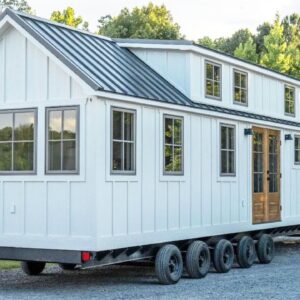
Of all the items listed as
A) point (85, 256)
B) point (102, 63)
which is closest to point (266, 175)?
point (102, 63)

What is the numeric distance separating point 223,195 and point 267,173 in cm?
249

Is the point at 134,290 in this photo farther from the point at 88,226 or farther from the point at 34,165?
the point at 34,165

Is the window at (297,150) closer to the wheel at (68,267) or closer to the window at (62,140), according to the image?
the wheel at (68,267)

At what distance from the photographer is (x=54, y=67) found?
13148 mm

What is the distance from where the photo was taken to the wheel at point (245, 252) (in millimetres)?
16641

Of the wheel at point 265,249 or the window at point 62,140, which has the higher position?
the window at point 62,140

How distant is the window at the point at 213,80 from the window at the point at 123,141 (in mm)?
3625

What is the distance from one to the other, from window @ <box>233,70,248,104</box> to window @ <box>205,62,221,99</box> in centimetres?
78

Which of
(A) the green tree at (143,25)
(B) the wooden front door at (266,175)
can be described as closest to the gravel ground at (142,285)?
(B) the wooden front door at (266,175)

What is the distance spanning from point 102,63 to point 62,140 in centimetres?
200

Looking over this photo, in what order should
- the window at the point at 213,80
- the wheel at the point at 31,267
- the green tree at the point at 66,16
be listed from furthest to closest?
the green tree at the point at 66,16
the window at the point at 213,80
the wheel at the point at 31,267

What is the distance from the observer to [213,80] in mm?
17188

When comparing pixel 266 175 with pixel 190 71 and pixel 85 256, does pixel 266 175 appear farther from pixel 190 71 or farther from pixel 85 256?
pixel 85 256

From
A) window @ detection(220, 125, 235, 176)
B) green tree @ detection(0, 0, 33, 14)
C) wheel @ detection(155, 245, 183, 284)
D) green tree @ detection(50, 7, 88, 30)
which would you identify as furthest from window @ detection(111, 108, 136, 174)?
green tree @ detection(0, 0, 33, 14)
